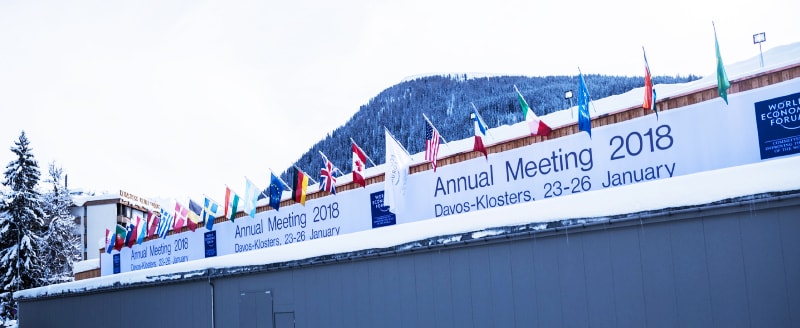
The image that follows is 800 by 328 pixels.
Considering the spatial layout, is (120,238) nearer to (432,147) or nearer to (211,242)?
(211,242)

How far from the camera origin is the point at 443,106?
357 ft

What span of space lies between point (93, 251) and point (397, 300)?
7071 cm

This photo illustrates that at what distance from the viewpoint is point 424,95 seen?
119062 millimetres

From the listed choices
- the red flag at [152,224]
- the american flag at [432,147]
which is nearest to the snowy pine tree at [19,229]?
the red flag at [152,224]

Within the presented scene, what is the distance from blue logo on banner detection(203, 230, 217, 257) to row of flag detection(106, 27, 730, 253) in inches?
9.7

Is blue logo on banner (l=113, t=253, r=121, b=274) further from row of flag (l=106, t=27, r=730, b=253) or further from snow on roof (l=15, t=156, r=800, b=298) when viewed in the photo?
snow on roof (l=15, t=156, r=800, b=298)

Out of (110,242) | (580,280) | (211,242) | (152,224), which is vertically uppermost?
(152,224)

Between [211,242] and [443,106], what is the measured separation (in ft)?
296

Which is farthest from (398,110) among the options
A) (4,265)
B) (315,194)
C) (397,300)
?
(397,300)

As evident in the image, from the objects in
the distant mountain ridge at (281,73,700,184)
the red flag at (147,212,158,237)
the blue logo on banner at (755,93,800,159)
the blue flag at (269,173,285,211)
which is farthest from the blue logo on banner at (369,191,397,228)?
the distant mountain ridge at (281,73,700,184)

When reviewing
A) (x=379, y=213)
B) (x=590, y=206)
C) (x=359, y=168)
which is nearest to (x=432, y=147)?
(x=379, y=213)

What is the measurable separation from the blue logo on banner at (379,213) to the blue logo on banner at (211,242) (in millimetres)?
7025

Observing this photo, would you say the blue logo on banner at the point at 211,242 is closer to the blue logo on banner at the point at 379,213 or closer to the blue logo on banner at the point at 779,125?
the blue logo on banner at the point at 379,213

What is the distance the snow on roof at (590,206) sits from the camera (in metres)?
5.49
